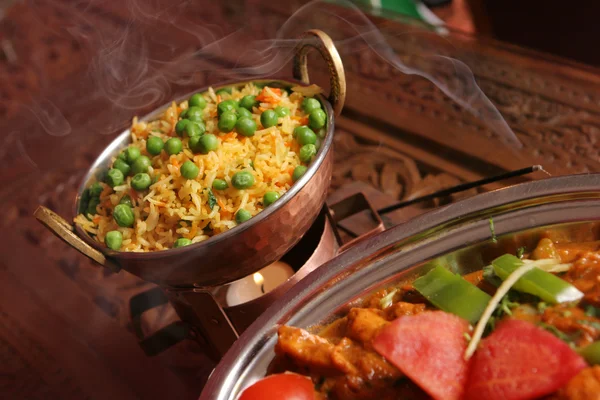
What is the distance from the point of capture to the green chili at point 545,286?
3.76 feet

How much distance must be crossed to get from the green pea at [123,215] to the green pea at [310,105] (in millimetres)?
658

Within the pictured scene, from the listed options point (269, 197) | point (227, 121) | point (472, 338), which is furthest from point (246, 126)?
point (472, 338)

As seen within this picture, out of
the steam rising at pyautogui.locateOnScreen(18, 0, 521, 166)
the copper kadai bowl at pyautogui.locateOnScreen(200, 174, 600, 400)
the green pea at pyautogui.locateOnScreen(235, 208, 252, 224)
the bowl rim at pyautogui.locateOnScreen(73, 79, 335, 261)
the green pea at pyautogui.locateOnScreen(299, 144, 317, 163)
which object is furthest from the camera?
the steam rising at pyautogui.locateOnScreen(18, 0, 521, 166)

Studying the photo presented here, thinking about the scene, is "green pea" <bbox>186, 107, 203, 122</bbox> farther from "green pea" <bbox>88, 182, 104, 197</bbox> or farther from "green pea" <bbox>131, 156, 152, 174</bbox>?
"green pea" <bbox>88, 182, 104, 197</bbox>

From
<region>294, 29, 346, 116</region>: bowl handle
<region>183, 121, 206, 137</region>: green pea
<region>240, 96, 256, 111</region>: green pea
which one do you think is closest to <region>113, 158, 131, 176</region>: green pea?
<region>183, 121, 206, 137</region>: green pea

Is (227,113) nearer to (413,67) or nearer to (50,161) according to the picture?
(413,67)

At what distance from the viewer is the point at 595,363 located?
39.1 inches

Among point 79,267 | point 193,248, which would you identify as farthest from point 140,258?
point 79,267

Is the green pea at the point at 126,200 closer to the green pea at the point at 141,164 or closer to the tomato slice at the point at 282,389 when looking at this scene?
the green pea at the point at 141,164

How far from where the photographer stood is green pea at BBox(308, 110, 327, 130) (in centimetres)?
174

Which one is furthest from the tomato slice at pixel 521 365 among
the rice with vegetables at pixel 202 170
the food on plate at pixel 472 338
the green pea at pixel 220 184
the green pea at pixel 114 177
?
the green pea at pixel 114 177

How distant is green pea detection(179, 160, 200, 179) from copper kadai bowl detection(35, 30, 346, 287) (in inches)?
11.1

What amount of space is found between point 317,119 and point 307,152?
126mm

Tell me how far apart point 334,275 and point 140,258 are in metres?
0.56
